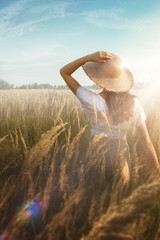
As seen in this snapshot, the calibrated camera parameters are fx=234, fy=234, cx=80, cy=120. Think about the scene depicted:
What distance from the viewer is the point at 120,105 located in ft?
5.52

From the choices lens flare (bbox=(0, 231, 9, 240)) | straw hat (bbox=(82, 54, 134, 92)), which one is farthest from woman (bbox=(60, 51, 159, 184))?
lens flare (bbox=(0, 231, 9, 240))

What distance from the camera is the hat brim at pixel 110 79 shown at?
1.68m

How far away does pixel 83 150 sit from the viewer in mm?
2342

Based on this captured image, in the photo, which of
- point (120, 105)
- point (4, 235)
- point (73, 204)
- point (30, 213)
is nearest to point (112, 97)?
point (120, 105)

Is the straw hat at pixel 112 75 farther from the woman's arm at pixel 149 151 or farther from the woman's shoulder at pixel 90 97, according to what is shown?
the woman's arm at pixel 149 151

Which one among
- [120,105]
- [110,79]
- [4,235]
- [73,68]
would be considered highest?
[73,68]

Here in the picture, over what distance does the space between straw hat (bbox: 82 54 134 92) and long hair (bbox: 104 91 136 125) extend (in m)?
0.05

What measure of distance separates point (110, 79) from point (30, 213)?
1.03 m

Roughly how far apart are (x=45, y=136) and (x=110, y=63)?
73 centimetres

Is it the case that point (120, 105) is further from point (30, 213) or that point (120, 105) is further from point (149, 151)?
point (30, 213)

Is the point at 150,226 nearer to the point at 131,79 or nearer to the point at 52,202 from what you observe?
the point at 52,202

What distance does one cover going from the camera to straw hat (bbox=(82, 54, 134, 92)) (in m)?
1.65

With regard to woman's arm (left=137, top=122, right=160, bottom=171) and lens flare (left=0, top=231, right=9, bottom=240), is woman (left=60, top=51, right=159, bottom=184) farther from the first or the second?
lens flare (left=0, top=231, right=9, bottom=240)

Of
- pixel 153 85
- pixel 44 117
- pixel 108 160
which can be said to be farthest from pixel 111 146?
pixel 153 85
